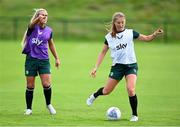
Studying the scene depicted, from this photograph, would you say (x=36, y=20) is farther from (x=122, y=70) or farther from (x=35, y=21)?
(x=122, y=70)

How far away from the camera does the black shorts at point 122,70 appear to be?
499 inches

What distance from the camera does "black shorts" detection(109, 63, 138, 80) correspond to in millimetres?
12664

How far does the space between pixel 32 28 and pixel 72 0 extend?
41.8 meters

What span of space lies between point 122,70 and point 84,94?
4831 mm

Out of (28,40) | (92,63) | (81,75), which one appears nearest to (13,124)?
(28,40)

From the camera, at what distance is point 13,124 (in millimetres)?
11867

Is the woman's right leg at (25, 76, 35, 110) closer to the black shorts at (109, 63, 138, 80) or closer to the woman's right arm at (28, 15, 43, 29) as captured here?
the woman's right arm at (28, 15, 43, 29)

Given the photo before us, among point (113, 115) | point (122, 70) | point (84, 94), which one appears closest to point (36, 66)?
point (122, 70)

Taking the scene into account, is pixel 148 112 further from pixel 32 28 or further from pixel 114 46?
pixel 32 28

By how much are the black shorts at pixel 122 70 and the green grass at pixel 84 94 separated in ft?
2.60

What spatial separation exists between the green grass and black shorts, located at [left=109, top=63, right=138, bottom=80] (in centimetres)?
79

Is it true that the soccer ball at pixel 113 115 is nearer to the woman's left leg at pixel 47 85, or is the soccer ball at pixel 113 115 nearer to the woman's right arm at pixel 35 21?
the woman's left leg at pixel 47 85

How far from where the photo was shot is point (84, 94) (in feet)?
57.3

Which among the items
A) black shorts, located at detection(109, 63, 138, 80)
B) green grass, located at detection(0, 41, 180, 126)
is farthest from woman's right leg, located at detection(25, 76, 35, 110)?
black shorts, located at detection(109, 63, 138, 80)
